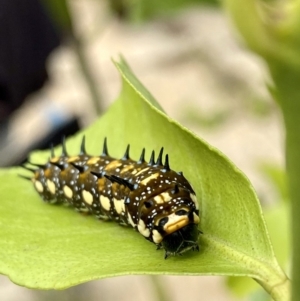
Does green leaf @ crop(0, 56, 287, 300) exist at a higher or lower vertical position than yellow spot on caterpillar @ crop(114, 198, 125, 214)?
higher

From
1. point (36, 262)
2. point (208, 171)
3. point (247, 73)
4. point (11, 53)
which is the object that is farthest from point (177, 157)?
point (247, 73)

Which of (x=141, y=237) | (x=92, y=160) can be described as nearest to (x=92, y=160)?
(x=92, y=160)

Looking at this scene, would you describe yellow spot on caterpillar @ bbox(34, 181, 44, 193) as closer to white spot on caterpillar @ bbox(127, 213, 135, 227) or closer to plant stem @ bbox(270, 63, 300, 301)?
white spot on caterpillar @ bbox(127, 213, 135, 227)

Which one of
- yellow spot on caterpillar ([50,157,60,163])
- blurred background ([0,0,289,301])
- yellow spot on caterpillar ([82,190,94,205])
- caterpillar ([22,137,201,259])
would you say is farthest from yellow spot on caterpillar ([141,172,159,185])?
blurred background ([0,0,289,301])

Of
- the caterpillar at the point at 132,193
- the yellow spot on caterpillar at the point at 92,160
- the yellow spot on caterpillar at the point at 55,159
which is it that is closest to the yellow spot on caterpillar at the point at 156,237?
the caterpillar at the point at 132,193

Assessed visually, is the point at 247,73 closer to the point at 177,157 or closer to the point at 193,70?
the point at 193,70

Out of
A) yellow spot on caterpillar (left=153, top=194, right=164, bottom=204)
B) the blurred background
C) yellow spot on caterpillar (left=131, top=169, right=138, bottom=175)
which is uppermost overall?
yellow spot on caterpillar (left=131, top=169, right=138, bottom=175)

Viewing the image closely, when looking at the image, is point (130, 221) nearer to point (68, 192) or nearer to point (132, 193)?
point (132, 193)
